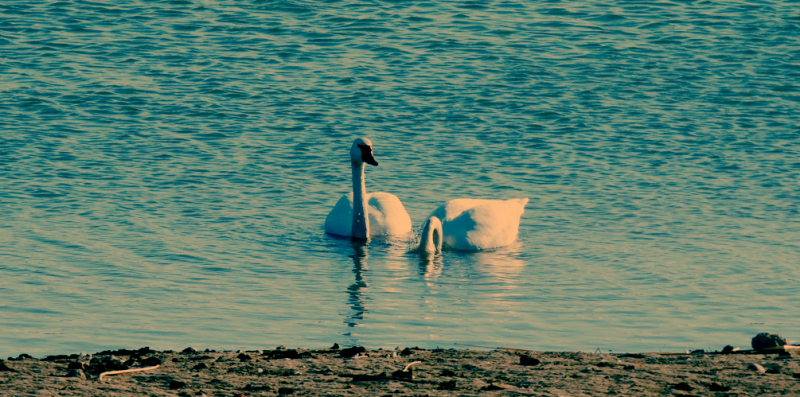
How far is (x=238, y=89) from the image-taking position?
18.7 meters

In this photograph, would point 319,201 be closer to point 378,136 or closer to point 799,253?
point 378,136

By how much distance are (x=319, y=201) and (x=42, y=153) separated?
14.6ft

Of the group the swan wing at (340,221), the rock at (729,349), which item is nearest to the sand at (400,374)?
the rock at (729,349)

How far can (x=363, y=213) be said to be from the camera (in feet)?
42.5

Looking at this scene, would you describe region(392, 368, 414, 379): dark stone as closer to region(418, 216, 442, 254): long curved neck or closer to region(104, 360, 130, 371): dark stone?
region(104, 360, 130, 371): dark stone

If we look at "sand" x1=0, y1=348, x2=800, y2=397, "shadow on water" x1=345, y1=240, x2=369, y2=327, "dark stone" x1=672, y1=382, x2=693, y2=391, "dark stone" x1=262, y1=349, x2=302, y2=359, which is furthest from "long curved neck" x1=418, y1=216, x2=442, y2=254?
"dark stone" x1=672, y1=382, x2=693, y2=391

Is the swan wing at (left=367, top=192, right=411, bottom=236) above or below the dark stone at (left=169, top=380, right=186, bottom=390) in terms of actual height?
above

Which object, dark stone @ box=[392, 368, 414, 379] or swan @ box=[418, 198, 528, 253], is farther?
swan @ box=[418, 198, 528, 253]

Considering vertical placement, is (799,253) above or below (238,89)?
below

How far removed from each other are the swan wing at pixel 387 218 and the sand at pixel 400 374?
5577 mm

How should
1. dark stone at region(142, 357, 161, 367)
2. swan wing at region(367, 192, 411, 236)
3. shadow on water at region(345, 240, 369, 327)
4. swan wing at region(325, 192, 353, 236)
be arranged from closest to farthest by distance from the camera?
dark stone at region(142, 357, 161, 367)
shadow on water at region(345, 240, 369, 327)
swan wing at region(325, 192, 353, 236)
swan wing at region(367, 192, 411, 236)

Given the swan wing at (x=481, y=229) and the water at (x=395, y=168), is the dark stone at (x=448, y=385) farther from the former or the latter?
the swan wing at (x=481, y=229)

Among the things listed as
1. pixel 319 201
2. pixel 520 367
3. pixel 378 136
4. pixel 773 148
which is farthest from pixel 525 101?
pixel 520 367

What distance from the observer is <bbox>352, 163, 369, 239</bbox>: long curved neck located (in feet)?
42.4
